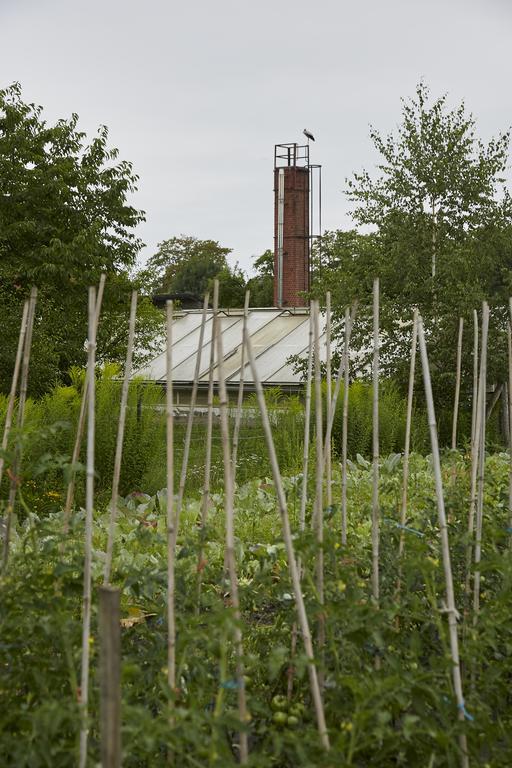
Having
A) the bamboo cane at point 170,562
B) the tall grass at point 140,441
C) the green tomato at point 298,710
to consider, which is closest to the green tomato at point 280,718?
the green tomato at point 298,710

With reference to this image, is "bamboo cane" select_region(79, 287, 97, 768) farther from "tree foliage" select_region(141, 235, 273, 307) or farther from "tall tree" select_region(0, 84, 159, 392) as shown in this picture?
"tree foliage" select_region(141, 235, 273, 307)

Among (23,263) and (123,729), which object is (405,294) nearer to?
(23,263)

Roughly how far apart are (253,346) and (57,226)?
4556mm

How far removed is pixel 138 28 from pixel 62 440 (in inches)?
136

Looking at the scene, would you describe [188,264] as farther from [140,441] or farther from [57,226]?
[140,441]

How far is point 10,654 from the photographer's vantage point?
2.02 metres

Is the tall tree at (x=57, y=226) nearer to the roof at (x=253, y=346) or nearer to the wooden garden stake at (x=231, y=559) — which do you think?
the roof at (x=253, y=346)

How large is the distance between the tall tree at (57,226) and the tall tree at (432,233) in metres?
4.83

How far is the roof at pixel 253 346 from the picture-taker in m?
15.4

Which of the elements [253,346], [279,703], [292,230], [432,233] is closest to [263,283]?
[292,230]

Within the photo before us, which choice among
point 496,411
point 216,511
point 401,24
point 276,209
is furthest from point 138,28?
point 276,209

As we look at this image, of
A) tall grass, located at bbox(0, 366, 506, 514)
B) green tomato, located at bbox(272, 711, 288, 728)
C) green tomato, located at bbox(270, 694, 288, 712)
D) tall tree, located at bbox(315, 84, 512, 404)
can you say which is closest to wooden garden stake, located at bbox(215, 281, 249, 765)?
green tomato, located at bbox(272, 711, 288, 728)

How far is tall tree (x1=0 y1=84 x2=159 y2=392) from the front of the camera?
13.9m

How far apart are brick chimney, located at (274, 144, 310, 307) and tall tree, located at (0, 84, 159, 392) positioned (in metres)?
8.38
